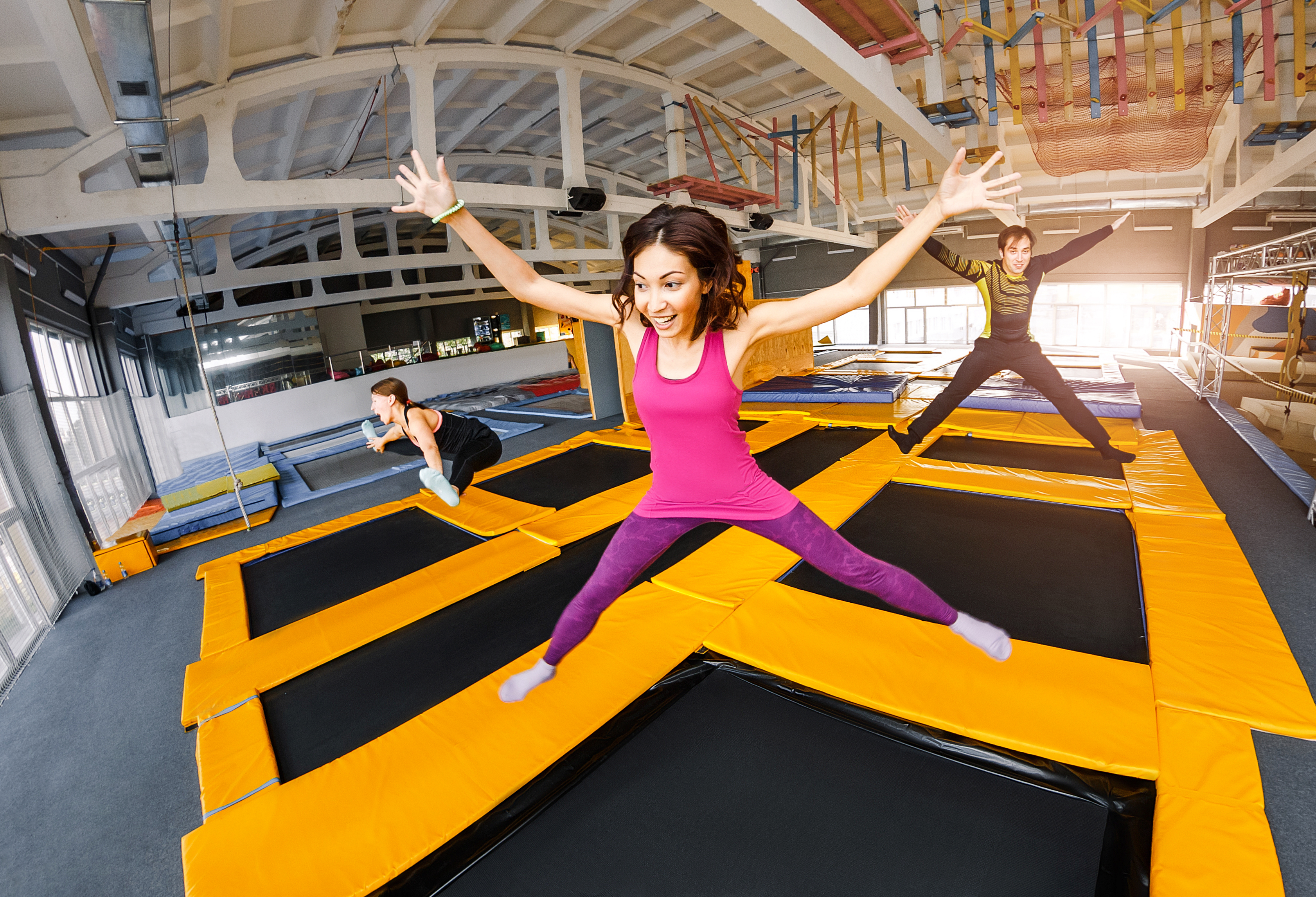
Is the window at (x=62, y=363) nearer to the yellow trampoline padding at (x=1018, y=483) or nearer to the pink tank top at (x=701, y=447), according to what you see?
the pink tank top at (x=701, y=447)

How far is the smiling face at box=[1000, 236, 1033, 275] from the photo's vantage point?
3234 mm

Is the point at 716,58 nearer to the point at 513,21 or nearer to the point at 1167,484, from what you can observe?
the point at 513,21

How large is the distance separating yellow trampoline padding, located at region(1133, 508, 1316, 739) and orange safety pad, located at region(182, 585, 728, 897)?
4.80 feet

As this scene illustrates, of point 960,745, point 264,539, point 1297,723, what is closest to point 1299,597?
point 1297,723

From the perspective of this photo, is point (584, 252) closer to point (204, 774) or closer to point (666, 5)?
point (666, 5)

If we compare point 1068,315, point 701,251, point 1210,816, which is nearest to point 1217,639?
point 1210,816

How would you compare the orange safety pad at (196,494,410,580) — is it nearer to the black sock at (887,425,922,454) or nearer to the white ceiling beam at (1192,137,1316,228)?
the black sock at (887,425,922,454)

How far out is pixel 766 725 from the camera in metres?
1.76

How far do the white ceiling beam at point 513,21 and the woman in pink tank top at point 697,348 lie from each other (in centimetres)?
421

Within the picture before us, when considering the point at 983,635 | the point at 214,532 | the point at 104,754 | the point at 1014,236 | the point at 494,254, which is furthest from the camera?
the point at 214,532

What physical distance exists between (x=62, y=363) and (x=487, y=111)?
4976 mm

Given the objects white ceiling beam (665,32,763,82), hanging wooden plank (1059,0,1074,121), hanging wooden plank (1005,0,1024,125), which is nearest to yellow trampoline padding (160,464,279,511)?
white ceiling beam (665,32,763,82)

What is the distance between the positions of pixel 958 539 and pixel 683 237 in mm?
2291

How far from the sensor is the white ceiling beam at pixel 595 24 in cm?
496
